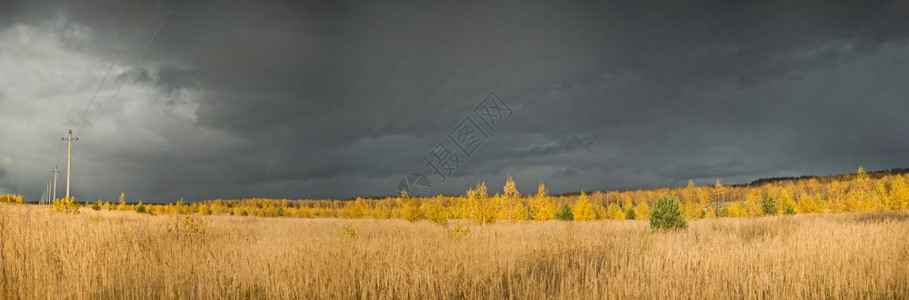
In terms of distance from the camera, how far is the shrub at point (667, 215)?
722 inches

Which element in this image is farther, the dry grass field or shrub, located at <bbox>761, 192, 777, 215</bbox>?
shrub, located at <bbox>761, 192, 777, 215</bbox>

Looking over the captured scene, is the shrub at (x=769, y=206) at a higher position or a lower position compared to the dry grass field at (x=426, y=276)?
lower

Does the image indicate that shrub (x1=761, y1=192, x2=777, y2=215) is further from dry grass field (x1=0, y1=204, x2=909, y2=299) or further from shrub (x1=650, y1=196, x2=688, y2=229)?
dry grass field (x1=0, y1=204, x2=909, y2=299)

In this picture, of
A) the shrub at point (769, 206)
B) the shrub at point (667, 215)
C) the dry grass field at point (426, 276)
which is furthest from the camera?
the shrub at point (769, 206)

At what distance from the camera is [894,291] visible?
5031mm

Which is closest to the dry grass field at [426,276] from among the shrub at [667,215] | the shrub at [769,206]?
the shrub at [667,215]

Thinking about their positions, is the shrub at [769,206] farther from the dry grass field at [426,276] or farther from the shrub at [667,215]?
the dry grass field at [426,276]

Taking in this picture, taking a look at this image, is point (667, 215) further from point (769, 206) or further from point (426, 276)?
point (769, 206)

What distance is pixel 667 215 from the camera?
61.0 feet

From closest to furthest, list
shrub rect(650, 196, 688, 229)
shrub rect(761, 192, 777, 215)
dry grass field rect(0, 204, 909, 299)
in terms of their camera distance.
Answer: dry grass field rect(0, 204, 909, 299) < shrub rect(650, 196, 688, 229) < shrub rect(761, 192, 777, 215)

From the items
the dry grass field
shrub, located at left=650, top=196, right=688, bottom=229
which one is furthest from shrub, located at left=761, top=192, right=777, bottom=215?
the dry grass field

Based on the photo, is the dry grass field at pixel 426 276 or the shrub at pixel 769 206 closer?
the dry grass field at pixel 426 276

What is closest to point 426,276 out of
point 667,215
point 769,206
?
point 667,215

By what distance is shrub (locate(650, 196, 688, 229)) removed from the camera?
18.3 meters
